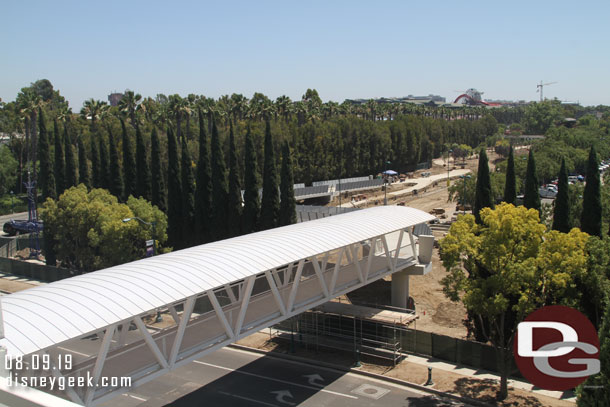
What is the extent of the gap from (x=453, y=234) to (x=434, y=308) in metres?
12.3

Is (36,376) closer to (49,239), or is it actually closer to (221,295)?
(221,295)

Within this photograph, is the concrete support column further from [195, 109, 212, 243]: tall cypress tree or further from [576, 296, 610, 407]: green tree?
[195, 109, 212, 243]: tall cypress tree

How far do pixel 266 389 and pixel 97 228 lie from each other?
2251cm

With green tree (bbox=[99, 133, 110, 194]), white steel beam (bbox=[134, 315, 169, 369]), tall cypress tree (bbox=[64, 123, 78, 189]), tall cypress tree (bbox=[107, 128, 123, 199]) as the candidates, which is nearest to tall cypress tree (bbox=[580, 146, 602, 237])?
white steel beam (bbox=[134, 315, 169, 369])

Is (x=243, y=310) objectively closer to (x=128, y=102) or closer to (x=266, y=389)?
(x=266, y=389)

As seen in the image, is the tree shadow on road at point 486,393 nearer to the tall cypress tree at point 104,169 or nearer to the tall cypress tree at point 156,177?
the tall cypress tree at point 156,177

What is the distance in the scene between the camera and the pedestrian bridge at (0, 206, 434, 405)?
1491 centimetres

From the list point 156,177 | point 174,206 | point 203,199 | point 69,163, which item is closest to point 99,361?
point 203,199

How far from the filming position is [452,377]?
25984mm

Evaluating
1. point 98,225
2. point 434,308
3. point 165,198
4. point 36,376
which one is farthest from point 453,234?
point 165,198

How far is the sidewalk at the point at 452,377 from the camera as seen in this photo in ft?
77.4

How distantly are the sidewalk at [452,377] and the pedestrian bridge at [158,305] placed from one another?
3.98m

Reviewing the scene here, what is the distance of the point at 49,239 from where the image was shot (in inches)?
1983

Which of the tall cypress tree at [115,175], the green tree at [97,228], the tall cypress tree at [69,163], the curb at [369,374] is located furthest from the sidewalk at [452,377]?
the tall cypress tree at [69,163]
